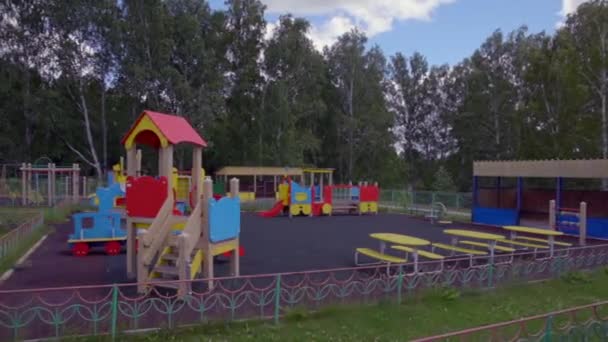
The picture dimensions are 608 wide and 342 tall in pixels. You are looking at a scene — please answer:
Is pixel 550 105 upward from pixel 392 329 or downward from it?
upward

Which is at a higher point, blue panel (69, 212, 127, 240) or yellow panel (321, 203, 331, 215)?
blue panel (69, 212, 127, 240)

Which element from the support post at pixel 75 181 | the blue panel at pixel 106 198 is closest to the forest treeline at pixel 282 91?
the support post at pixel 75 181

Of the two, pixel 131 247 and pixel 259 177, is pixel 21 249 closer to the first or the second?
pixel 131 247

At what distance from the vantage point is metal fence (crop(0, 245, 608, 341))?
17.6 feet

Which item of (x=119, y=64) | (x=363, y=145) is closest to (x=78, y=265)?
(x=119, y=64)

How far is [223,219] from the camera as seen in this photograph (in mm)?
8000

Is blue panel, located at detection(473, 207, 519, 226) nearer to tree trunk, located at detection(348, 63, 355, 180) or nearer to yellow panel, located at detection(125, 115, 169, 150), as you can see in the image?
yellow panel, located at detection(125, 115, 169, 150)

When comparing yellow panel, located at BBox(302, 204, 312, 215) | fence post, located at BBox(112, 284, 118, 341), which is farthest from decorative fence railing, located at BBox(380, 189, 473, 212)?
fence post, located at BBox(112, 284, 118, 341)

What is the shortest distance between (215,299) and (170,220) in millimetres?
2221

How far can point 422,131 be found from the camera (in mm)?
45344

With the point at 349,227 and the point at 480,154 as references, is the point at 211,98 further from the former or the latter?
the point at 480,154

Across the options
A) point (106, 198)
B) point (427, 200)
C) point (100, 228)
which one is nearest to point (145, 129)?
point (100, 228)

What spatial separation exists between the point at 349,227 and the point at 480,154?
2433cm

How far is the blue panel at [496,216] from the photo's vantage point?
58.7ft
